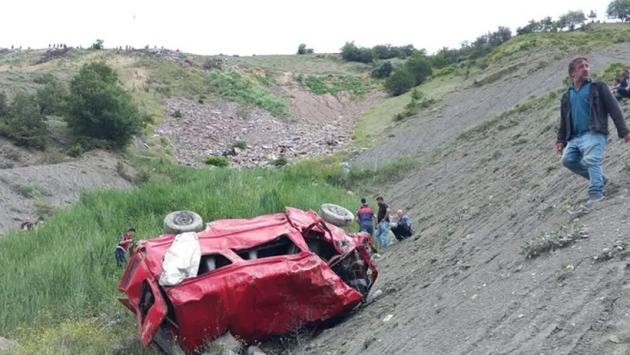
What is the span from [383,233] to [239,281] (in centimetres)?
721

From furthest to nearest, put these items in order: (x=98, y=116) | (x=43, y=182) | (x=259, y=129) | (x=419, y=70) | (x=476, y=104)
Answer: (x=419, y=70) < (x=259, y=129) < (x=476, y=104) < (x=98, y=116) < (x=43, y=182)

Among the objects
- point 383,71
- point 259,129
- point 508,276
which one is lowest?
point 259,129

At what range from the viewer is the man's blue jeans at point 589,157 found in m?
7.67

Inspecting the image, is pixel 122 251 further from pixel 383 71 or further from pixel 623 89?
pixel 383 71

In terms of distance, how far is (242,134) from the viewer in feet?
152

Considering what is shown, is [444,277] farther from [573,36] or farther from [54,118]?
[573,36]

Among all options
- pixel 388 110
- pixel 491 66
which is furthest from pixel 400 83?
pixel 491 66

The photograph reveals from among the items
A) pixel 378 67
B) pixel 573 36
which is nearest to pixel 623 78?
pixel 573 36

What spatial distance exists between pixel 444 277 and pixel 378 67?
69.3 meters

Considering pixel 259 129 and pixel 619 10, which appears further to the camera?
pixel 619 10

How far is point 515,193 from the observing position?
12688 mm

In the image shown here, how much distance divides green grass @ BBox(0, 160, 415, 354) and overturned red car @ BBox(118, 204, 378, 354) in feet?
5.59

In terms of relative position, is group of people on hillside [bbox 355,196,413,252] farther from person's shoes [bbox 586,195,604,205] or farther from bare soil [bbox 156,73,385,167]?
bare soil [bbox 156,73,385,167]

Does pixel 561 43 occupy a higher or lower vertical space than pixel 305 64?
higher
